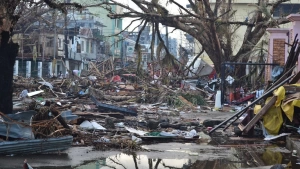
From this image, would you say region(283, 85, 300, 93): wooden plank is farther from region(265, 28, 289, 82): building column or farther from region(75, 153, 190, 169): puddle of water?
region(265, 28, 289, 82): building column

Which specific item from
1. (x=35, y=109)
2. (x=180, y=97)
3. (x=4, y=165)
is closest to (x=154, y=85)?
(x=180, y=97)

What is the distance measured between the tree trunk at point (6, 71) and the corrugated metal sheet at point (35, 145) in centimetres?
210

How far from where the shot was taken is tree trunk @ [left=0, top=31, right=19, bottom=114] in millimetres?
11062

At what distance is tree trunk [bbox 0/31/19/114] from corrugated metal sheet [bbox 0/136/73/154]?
2.10m

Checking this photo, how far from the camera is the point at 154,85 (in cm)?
2612

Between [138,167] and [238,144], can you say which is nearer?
[138,167]

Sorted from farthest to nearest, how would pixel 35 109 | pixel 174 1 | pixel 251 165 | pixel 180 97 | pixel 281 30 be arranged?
pixel 174 1 → pixel 180 97 → pixel 281 30 → pixel 35 109 → pixel 251 165

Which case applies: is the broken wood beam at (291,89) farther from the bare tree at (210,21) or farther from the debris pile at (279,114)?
the bare tree at (210,21)

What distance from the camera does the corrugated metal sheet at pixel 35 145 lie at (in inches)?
356

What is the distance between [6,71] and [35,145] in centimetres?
256

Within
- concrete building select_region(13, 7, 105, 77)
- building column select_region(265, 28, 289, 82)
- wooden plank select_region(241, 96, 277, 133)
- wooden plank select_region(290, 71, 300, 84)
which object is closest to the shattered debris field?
wooden plank select_region(241, 96, 277, 133)

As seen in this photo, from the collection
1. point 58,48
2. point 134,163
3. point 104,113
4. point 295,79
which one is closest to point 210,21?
point 104,113

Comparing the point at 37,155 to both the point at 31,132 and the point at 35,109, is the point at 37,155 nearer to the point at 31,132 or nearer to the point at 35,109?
the point at 31,132

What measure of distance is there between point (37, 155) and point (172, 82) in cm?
2075
